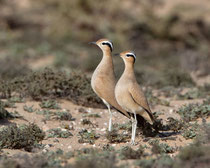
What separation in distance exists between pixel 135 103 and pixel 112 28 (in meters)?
11.5

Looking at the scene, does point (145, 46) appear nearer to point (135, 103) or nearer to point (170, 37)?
point (170, 37)

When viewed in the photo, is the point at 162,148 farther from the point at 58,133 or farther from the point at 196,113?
the point at 196,113

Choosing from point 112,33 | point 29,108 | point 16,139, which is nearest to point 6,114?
point 29,108

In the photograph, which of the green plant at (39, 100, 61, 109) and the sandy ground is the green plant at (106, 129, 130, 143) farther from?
the green plant at (39, 100, 61, 109)

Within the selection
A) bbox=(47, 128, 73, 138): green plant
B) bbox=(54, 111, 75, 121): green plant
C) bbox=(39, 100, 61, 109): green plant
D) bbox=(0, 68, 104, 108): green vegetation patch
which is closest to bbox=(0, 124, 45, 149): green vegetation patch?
bbox=(47, 128, 73, 138): green plant

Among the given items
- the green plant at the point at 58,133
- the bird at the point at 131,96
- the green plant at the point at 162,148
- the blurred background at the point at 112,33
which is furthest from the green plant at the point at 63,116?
the blurred background at the point at 112,33

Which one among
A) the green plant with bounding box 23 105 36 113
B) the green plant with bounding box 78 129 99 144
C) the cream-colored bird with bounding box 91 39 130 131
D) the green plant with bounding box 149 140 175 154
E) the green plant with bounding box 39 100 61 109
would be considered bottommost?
the green plant with bounding box 149 140 175 154

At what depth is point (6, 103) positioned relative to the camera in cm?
814

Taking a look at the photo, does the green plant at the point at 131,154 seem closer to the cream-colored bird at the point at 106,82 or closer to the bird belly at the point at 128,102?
the bird belly at the point at 128,102

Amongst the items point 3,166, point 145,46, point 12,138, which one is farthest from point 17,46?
point 3,166

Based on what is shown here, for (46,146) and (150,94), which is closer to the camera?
(46,146)

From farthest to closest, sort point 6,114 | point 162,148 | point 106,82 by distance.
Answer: point 6,114 → point 106,82 → point 162,148

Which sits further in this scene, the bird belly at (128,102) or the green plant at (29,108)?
the green plant at (29,108)

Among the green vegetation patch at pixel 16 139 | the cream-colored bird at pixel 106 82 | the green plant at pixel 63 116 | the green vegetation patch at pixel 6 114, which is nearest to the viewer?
the green vegetation patch at pixel 16 139
